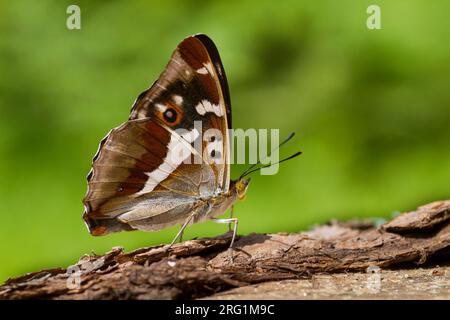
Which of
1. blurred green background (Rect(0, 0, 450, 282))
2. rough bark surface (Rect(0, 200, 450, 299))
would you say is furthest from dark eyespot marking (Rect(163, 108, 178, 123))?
rough bark surface (Rect(0, 200, 450, 299))

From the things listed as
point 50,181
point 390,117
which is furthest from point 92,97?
point 390,117

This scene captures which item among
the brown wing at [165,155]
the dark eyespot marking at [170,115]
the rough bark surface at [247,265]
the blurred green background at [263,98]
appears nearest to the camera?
the rough bark surface at [247,265]

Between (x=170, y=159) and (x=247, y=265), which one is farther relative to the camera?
(x=170, y=159)

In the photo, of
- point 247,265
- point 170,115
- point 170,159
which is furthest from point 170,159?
point 247,265

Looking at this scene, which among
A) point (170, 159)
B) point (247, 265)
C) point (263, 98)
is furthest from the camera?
point (263, 98)

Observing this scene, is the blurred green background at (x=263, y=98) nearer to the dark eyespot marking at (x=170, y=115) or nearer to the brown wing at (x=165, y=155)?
the brown wing at (x=165, y=155)

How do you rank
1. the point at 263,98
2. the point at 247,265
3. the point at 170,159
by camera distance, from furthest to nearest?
1. the point at 263,98
2. the point at 170,159
3. the point at 247,265

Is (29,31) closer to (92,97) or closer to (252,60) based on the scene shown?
(92,97)

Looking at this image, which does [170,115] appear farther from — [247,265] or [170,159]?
[247,265]

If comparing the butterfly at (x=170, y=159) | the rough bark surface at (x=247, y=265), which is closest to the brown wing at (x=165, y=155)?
the butterfly at (x=170, y=159)
